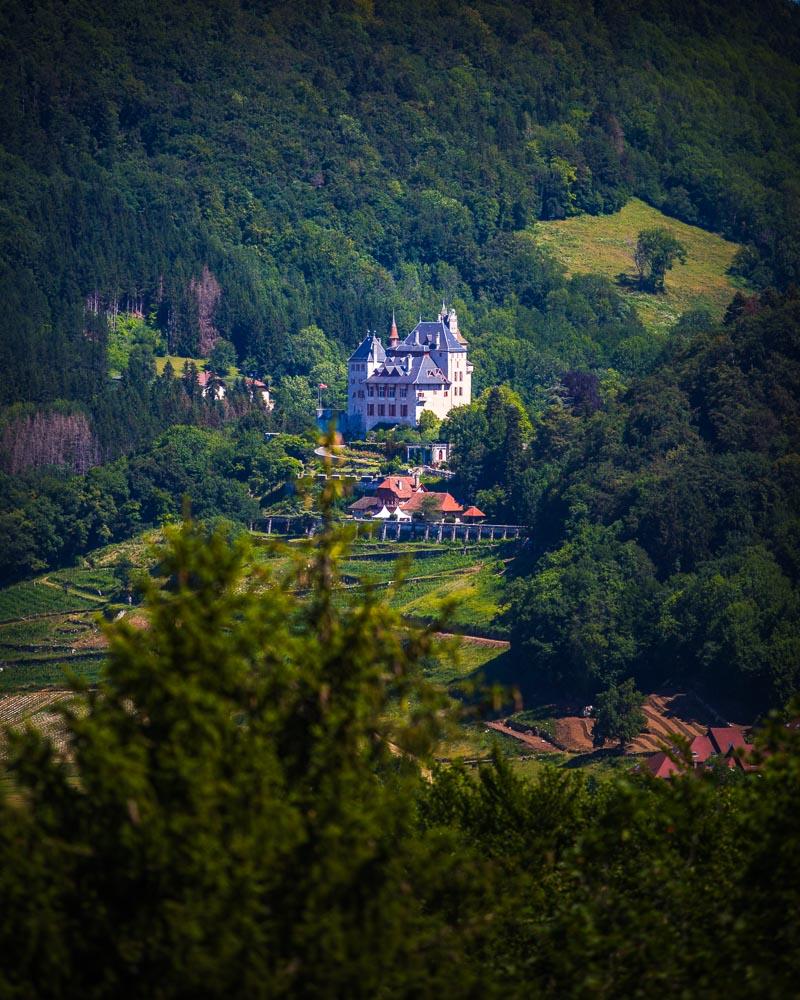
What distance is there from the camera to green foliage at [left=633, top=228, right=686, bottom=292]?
533ft

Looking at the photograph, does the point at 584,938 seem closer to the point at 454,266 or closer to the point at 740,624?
the point at 740,624

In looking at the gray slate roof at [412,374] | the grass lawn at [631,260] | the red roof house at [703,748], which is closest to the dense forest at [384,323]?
the grass lawn at [631,260]

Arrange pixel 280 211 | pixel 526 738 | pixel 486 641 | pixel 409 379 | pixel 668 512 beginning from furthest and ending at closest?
pixel 280 211
pixel 409 379
pixel 668 512
pixel 486 641
pixel 526 738

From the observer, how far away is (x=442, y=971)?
2247 centimetres

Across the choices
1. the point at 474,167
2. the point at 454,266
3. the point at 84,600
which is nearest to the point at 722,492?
the point at 84,600

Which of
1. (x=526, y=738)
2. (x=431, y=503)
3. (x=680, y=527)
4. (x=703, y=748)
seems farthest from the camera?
(x=431, y=503)

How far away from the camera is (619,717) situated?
224ft

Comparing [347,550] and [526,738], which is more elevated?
[347,550]

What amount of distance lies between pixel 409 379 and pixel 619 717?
163ft

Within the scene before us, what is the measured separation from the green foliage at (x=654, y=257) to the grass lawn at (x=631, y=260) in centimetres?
109

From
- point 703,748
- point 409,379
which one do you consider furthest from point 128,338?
point 703,748

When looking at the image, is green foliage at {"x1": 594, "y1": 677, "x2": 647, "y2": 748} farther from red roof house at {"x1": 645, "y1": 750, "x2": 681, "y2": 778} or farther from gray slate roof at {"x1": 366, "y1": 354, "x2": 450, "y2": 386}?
gray slate roof at {"x1": 366, "y1": 354, "x2": 450, "y2": 386}

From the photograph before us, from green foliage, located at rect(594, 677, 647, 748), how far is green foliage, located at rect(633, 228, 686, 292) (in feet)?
313

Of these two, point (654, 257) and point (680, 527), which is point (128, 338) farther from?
point (680, 527)
